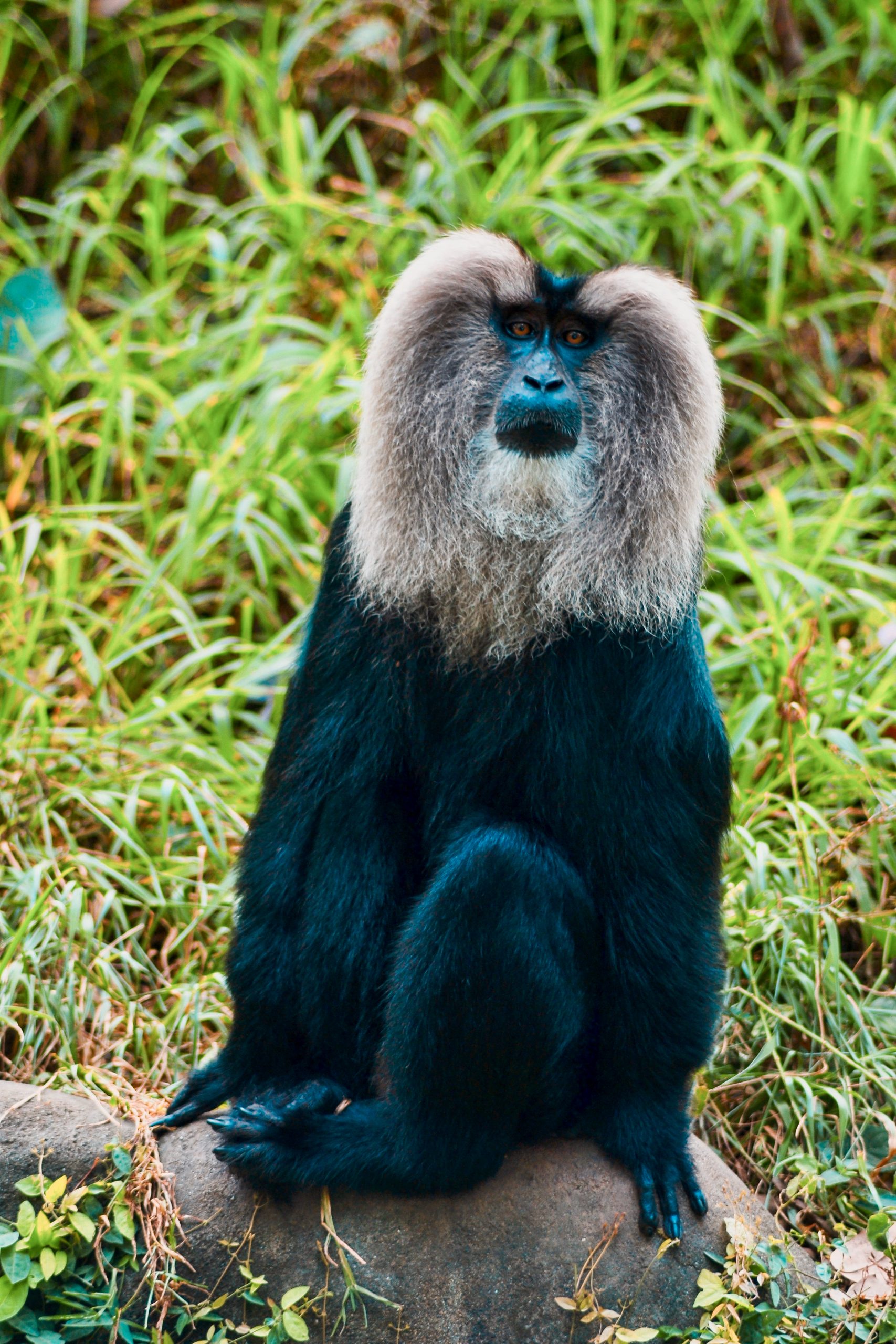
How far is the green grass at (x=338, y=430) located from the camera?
2.84 m

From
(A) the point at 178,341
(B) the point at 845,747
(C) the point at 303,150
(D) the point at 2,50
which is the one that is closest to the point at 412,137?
(C) the point at 303,150

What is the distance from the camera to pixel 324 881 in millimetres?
2250

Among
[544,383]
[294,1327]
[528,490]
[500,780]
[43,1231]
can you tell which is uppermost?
[544,383]

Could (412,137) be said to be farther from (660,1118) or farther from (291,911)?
(660,1118)

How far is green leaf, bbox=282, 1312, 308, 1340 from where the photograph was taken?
207 cm

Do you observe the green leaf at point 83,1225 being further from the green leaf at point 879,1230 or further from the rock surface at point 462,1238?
the green leaf at point 879,1230

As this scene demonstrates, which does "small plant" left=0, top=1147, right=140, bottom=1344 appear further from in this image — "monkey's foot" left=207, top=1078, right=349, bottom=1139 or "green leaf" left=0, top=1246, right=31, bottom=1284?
"monkey's foot" left=207, top=1078, right=349, bottom=1139

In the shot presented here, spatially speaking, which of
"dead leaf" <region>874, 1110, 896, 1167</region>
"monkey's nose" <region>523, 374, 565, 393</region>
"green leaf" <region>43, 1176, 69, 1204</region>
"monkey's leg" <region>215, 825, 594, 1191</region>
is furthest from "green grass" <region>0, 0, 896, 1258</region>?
"monkey's nose" <region>523, 374, 565, 393</region>

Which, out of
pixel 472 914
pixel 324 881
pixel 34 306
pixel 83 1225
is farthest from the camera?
pixel 34 306

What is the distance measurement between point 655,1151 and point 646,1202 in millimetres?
80

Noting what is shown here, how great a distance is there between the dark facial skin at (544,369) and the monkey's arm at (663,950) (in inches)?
16.6

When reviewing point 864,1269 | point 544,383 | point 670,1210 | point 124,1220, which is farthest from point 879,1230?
point 544,383

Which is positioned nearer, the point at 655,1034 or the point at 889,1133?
the point at 655,1034

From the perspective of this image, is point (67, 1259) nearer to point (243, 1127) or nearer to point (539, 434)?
point (243, 1127)
